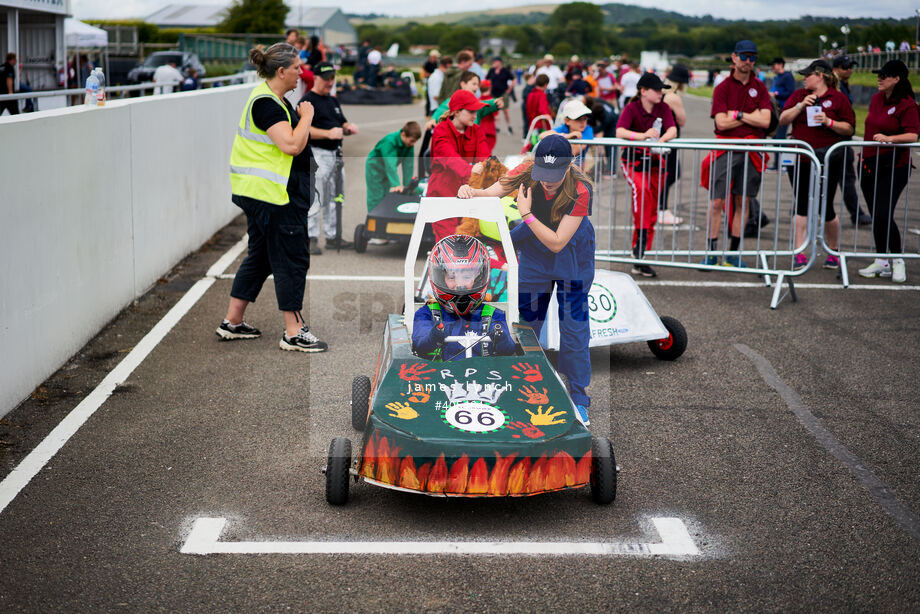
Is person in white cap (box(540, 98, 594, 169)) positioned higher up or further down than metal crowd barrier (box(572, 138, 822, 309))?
higher up

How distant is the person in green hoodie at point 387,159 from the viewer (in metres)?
11.0

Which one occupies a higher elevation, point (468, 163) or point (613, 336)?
point (468, 163)

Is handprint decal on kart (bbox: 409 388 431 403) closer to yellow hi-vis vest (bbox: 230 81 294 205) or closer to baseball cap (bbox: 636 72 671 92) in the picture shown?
yellow hi-vis vest (bbox: 230 81 294 205)

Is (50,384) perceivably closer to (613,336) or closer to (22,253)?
(22,253)

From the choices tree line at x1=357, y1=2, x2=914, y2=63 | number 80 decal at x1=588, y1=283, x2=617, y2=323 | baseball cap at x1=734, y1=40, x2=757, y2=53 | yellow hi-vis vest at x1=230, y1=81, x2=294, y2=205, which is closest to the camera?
yellow hi-vis vest at x1=230, y1=81, x2=294, y2=205

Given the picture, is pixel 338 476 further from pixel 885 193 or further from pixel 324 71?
pixel 885 193

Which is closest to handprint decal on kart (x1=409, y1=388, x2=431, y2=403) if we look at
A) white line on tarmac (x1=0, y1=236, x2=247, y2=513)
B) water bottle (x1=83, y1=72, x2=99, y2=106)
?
white line on tarmac (x1=0, y1=236, x2=247, y2=513)

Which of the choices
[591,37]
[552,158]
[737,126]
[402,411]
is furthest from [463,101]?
→ [591,37]

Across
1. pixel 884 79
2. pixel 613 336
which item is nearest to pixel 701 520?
pixel 613 336

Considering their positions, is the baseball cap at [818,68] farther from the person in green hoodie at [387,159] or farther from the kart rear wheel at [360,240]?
the kart rear wheel at [360,240]

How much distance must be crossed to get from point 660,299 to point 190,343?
4.26m

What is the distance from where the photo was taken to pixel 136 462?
17.1 feet

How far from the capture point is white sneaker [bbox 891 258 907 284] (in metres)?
9.84

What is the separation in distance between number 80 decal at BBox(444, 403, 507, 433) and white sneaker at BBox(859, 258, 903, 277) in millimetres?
6851
